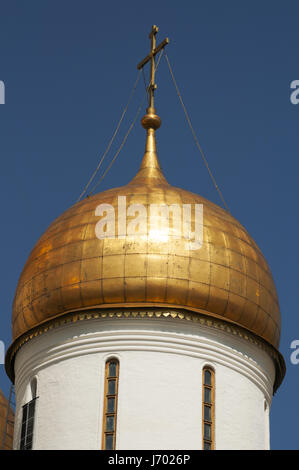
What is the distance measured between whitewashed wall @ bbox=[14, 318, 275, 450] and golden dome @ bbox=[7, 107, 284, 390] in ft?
1.03

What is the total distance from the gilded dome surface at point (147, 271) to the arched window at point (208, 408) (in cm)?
85

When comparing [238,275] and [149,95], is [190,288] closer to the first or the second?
[238,275]

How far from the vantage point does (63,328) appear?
65.0 ft

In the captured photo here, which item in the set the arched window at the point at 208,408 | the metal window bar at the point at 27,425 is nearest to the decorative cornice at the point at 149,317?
the arched window at the point at 208,408

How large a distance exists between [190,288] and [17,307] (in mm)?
2722

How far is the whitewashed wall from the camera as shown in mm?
18828

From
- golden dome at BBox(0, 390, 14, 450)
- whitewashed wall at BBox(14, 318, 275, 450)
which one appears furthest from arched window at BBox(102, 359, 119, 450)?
golden dome at BBox(0, 390, 14, 450)

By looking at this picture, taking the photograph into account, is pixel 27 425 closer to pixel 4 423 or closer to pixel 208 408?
pixel 4 423

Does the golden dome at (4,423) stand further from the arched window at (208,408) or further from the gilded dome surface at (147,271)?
the arched window at (208,408)

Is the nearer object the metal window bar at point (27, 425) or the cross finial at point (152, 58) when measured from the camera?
the metal window bar at point (27, 425)

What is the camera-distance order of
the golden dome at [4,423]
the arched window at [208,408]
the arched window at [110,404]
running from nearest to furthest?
the arched window at [110,404] < the arched window at [208,408] < the golden dome at [4,423]

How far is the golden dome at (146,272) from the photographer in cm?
1950

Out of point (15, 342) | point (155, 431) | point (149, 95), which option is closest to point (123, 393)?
point (155, 431)
